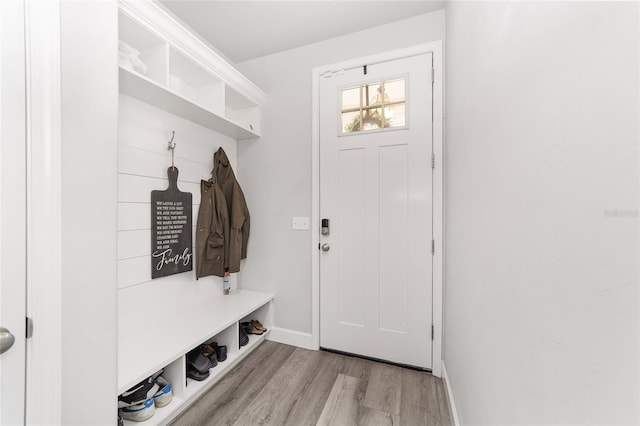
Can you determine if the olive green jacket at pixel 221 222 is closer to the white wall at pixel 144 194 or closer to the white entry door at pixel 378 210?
the white wall at pixel 144 194

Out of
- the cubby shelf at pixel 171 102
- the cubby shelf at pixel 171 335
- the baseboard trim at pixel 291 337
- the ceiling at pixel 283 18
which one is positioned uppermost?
the ceiling at pixel 283 18

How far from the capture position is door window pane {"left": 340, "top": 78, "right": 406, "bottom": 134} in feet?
6.25

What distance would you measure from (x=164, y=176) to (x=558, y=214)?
6.60ft

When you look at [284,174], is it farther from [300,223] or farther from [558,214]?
[558,214]

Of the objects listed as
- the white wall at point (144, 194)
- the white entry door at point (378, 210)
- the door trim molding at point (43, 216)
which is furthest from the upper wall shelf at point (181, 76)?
the white entry door at point (378, 210)

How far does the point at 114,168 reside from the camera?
1.02 m

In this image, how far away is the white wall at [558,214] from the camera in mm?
299

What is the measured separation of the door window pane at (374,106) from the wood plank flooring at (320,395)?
1850 millimetres

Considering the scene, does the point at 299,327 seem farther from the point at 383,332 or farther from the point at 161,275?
the point at 161,275

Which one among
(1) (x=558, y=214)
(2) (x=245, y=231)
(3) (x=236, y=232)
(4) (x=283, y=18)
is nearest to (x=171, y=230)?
(3) (x=236, y=232)

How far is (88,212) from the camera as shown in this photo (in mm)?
917

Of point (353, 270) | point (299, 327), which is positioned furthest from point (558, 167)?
point (299, 327)

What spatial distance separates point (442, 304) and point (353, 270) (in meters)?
0.68

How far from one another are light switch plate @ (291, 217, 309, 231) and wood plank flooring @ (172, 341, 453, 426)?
1048 millimetres
